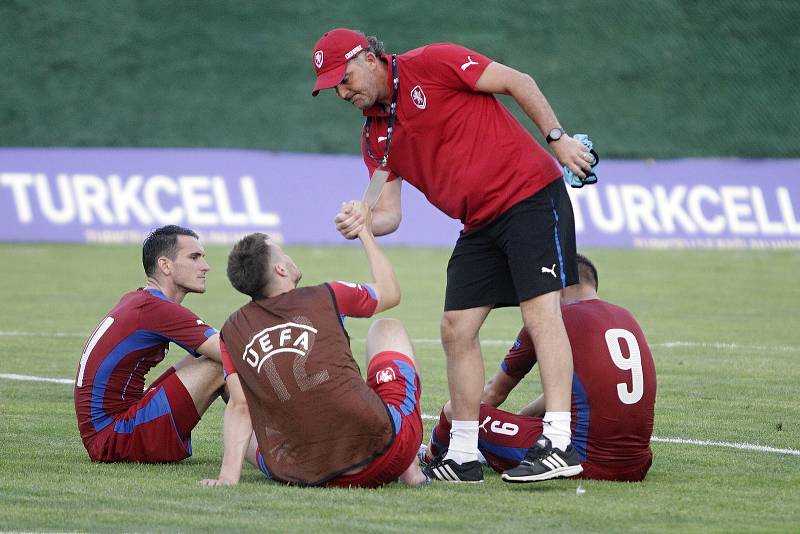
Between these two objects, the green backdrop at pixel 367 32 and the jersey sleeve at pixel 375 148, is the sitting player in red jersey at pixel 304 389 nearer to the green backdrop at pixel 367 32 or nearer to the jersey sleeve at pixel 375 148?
the jersey sleeve at pixel 375 148

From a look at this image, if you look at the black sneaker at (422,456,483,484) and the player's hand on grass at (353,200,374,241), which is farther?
the player's hand on grass at (353,200,374,241)

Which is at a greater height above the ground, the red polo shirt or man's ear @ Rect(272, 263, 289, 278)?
the red polo shirt

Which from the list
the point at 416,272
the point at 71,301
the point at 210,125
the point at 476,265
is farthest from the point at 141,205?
the point at 476,265

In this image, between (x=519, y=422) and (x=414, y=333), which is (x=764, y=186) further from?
(x=519, y=422)

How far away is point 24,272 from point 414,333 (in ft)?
25.0

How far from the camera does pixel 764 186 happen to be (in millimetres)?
22250

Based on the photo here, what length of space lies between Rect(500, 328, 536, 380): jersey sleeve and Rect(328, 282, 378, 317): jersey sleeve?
0.89 m

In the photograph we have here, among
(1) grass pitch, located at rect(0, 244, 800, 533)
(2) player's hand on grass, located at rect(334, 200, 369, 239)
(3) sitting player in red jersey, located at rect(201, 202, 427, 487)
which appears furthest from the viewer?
(2) player's hand on grass, located at rect(334, 200, 369, 239)

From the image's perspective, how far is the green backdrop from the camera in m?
24.3

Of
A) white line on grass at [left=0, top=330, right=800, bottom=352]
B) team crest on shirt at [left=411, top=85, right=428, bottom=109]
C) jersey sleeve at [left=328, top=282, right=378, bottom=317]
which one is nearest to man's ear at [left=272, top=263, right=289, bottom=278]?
jersey sleeve at [left=328, top=282, right=378, bottom=317]

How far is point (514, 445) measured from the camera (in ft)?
20.8

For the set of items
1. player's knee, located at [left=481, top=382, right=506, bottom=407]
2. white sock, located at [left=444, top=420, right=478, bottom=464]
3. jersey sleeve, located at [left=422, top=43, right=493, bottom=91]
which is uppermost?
jersey sleeve, located at [left=422, top=43, right=493, bottom=91]

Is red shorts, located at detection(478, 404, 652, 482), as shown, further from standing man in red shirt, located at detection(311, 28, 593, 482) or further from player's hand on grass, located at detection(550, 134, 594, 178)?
player's hand on grass, located at detection(550, 134, 594, 178)

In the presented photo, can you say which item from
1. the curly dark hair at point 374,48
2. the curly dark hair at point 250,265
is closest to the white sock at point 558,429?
the curly dark hair at point 250,265
